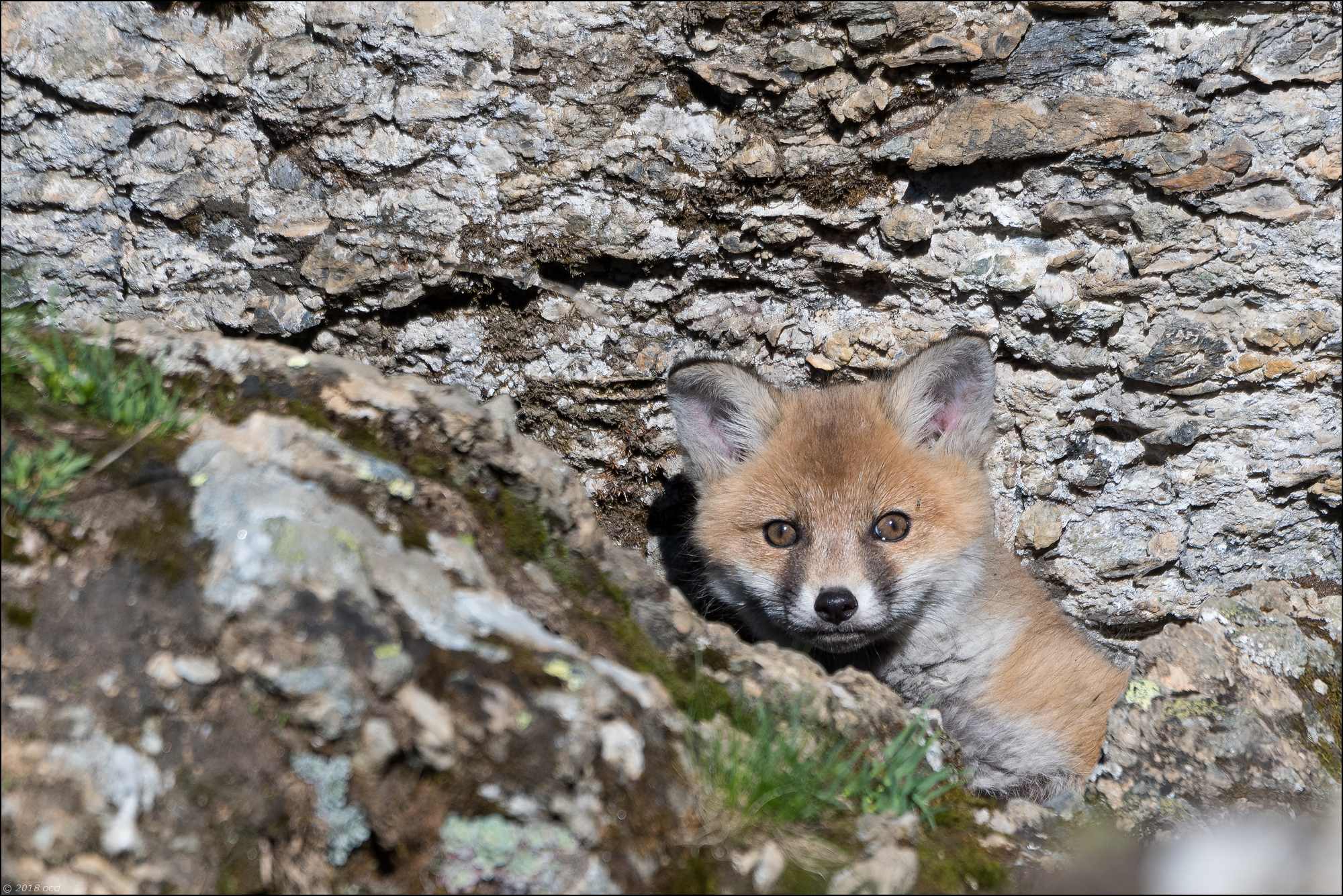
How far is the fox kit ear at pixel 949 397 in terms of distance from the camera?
4.07 meters

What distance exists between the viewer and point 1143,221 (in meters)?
4.21

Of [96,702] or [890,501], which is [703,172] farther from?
[96,702]

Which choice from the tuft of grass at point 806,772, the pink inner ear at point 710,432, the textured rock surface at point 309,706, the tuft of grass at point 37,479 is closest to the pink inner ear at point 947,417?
the pink inner ear at point 710,432

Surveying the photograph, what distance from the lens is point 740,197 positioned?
4344 mm

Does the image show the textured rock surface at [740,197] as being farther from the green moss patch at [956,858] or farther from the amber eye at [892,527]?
the green moss patch at [956,858]

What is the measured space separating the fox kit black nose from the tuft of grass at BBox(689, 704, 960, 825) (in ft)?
2.83

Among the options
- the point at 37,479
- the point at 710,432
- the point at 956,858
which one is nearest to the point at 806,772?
the point at 956,858

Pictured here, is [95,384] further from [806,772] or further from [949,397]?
[949,397]

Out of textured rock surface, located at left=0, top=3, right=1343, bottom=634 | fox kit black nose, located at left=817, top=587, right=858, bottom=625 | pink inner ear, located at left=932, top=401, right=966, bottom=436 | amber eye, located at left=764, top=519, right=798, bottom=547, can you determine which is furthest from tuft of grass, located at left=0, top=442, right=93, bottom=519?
pink inner ear, located at left=932, top=401, right=966, bottom=436

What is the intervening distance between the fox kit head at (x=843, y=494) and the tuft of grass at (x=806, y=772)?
3.40 feet

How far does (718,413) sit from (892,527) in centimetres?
92

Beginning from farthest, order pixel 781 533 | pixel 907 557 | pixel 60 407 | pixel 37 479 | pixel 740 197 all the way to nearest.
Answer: pixel 740 197
pixel 781 533
pixel 907 557
pixel 60 407
pixel 37 479

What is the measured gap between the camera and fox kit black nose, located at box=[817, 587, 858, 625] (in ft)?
12.5

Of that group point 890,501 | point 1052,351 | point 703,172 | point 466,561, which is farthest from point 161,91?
point 1052,351
